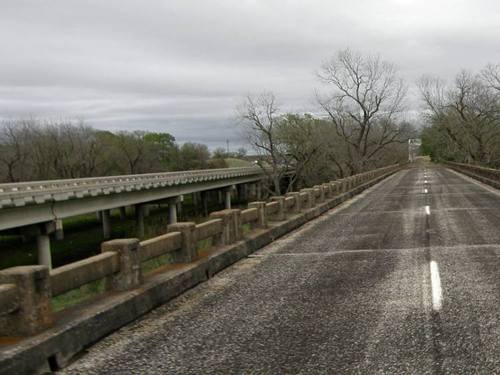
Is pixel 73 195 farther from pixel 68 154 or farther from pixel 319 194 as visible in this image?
pixel 68 154

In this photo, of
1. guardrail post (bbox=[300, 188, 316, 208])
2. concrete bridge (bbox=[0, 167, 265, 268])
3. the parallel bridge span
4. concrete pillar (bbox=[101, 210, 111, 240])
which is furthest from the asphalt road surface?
concrete pillar (bbox=[101, 210, 111, 240])

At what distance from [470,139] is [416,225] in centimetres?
5696

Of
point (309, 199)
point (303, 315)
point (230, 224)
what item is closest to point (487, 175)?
point (309, 199)

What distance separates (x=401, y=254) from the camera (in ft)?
32.9

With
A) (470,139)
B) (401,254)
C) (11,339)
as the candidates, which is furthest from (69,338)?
(470,139)

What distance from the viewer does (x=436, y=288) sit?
7.06 m

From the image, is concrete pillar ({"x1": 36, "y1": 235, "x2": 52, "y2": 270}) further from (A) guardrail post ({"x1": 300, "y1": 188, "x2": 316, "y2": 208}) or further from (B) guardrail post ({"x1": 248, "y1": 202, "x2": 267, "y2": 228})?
(B) guardrail post ({"x1": 248, "y1": 202, "x2": 267, "y2": 228})

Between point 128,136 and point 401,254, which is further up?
point 128,136

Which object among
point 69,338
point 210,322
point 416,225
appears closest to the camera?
point 69,338

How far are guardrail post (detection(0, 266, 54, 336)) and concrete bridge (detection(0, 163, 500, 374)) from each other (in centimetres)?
14

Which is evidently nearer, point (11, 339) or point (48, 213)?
point (11, 339)

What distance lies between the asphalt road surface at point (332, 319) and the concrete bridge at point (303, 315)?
0.02 meters

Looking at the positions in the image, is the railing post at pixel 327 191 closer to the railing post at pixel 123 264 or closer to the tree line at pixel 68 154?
the railing post at pixel 123 264

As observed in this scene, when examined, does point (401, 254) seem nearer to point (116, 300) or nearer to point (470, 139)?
point (116, 300)
